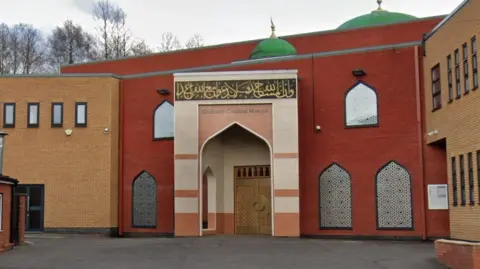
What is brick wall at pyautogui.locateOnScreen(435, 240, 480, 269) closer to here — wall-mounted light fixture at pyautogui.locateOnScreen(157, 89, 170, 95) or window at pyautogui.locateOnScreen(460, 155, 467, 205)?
window at pyautogui.locateOnScreen(460, 155, 467, 205)

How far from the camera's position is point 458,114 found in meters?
15.6

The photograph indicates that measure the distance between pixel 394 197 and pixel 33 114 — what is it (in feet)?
40.2

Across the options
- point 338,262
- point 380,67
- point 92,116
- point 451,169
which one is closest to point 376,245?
point 451,169

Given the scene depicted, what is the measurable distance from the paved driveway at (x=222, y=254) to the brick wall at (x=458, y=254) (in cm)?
27

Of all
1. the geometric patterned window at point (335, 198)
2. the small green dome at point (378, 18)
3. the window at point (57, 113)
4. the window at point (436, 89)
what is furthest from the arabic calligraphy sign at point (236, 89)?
the small green dome at point (378, 18)

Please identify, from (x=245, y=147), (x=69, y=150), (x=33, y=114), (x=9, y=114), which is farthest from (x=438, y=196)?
(x=9, y=114)

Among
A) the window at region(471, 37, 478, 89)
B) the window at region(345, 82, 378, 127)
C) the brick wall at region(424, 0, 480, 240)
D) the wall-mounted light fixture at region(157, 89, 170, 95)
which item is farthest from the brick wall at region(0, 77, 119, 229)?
the window at region(471, 37, 478, 89)

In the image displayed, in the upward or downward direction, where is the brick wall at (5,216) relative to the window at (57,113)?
downward

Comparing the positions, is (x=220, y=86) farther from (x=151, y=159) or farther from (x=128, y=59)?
(x=128, y=59)

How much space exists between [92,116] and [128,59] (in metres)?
7.25

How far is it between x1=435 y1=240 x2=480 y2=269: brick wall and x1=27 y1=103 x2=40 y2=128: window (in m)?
14.4

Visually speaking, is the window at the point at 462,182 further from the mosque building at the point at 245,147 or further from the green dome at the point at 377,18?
the green dome at the point at 377,18

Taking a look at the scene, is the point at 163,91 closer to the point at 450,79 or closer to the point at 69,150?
the point at 69,150

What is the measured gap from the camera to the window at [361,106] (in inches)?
751
